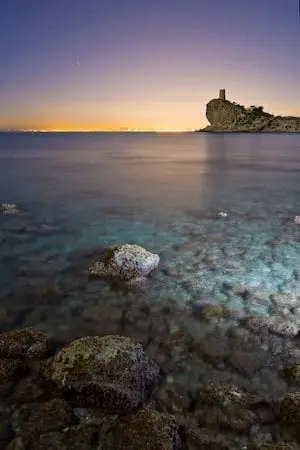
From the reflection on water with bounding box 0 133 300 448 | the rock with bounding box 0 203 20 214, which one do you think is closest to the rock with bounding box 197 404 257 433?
the reflection on water with bounding box 0 133 300 448

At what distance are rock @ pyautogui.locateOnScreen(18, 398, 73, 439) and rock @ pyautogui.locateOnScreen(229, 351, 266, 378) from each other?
2.63 m

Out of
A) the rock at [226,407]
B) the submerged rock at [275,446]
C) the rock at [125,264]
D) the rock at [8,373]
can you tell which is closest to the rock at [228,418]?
the rock at [226,407]

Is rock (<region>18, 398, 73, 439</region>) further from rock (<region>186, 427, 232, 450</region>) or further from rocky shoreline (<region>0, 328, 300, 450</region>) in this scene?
rock (<region>186, 427, 232, 450</region>)

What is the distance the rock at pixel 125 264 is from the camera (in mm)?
9250

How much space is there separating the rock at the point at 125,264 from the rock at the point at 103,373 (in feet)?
11.5

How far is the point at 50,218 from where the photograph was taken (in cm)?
1628

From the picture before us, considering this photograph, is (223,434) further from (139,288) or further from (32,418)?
(139,288)

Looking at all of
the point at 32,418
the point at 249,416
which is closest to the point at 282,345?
the point at 249,416

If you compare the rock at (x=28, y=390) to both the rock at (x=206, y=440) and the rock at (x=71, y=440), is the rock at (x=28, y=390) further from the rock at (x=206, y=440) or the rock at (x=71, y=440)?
the rock at (x=206, y=440)

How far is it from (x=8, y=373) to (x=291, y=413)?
12.8ft

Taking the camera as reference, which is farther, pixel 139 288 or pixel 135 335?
pixel 139 288

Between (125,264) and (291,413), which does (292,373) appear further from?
(125,264)

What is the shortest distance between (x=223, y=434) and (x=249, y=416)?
17.2 inches

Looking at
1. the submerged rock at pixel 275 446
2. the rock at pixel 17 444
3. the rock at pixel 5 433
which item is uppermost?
the submerged rock at pixel 275 446
